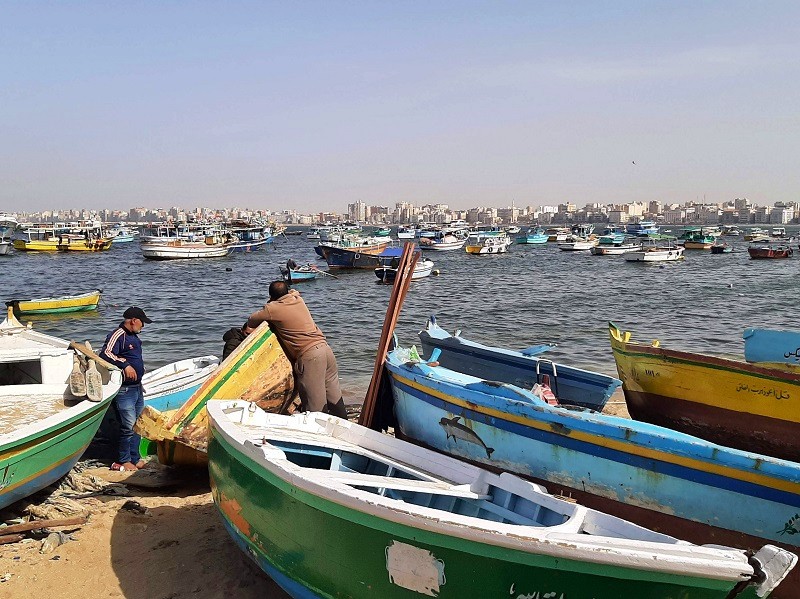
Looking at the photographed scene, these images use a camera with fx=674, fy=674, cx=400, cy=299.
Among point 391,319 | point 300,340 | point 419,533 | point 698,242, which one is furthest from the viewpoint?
point 698,242

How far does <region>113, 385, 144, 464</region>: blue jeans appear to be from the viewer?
804 cm

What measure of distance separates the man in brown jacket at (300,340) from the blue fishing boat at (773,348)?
22.2 ft

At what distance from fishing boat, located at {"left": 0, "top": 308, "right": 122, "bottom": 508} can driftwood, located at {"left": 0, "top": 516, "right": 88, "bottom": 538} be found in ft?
0.76

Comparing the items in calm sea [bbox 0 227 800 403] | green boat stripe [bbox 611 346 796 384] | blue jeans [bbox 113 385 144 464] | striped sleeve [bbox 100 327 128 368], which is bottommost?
calm sea [bbox 0 227 800 403]

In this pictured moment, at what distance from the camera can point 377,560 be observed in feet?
13.7

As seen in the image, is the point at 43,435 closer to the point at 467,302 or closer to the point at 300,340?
the point at 300,340

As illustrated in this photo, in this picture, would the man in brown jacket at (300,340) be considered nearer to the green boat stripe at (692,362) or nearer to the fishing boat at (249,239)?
the green boat stripe at (692,362)

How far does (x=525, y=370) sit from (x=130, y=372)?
5140mm

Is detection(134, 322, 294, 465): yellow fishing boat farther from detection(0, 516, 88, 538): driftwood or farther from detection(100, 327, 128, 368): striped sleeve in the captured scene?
detection(0, 516, 88, 538): driftwood

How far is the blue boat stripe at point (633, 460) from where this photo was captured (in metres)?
4.97

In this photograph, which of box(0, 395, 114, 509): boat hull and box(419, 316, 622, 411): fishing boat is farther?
box(419, 316, 622, 411): fishing boat

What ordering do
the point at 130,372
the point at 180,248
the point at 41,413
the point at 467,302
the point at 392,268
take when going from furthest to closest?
the point at 180,248 < the point at 392,268 < the point at 467,302 < the point at 130,372 < the point at 41,413

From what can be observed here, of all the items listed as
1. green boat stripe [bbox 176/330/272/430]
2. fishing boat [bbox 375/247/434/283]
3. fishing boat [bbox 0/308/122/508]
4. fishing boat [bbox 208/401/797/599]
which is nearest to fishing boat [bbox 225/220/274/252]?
fishing boat [bbox 375/247/434/283]

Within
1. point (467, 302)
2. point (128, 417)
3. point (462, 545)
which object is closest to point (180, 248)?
point (467, 302)
